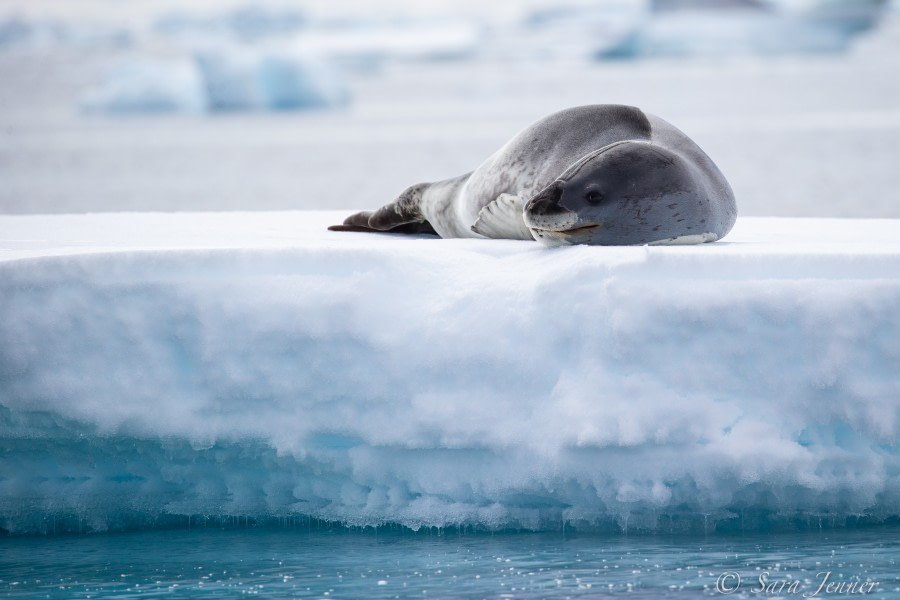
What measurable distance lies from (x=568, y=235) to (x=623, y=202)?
0.18m

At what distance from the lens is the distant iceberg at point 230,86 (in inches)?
968

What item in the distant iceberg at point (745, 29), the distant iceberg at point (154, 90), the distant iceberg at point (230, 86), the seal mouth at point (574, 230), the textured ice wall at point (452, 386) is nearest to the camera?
the textured ice wall at point (452, 386)

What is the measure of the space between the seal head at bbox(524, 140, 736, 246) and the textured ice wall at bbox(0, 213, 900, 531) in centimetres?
23

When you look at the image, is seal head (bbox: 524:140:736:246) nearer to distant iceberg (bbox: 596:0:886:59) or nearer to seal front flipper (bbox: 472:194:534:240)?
seal front flipper (bbox: 472:194:534:240)

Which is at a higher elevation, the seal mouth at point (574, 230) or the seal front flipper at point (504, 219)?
the seal front flipper at point (504, 219)

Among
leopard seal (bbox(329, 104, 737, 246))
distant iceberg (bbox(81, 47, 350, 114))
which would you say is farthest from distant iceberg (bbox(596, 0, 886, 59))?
leopard seal (bbox(329, 104, 737, 246))

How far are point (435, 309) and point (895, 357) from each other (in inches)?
42.4

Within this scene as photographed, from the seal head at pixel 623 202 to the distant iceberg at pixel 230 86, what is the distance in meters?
21.5

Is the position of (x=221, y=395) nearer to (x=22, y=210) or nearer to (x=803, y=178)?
(x=22, y=210)

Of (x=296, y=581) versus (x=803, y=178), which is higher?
(x=803, y=178)

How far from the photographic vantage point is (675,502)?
9.23 feet

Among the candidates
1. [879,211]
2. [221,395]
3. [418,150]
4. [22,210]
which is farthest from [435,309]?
[418,150]

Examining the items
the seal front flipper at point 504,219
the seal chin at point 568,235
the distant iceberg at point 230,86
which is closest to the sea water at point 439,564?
the seal chin at point 568,235

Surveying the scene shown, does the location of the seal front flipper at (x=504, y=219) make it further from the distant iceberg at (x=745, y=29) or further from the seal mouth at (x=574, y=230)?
the distant iceberg at (x=745, y=29)
